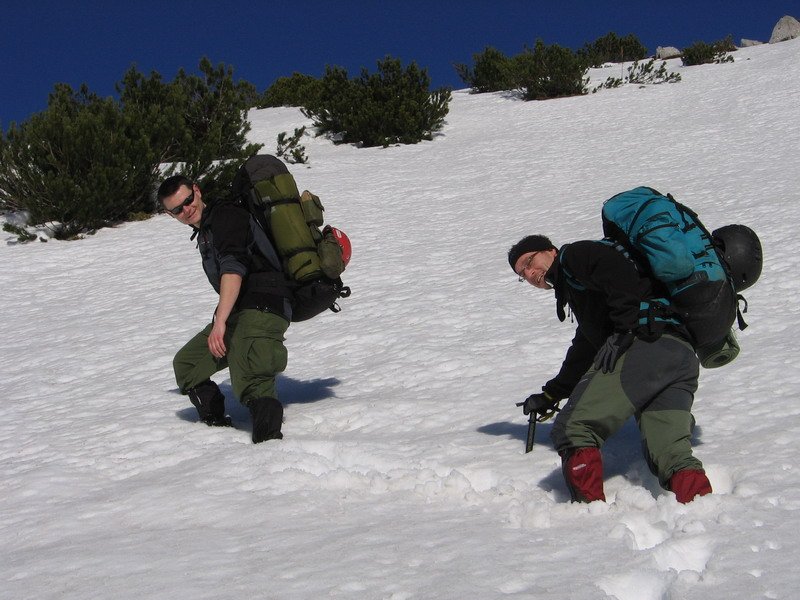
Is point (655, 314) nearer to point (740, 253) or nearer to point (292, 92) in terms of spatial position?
point (740, 253)

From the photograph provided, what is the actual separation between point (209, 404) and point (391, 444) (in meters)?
1.19

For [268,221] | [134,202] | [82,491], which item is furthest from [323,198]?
[82,491]

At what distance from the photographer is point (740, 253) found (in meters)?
2.78

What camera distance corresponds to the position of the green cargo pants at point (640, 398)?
8.71 ft

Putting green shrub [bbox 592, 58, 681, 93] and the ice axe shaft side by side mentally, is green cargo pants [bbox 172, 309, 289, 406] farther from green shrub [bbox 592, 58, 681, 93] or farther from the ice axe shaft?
green shrub [bbox 592, 58, 681, 93]

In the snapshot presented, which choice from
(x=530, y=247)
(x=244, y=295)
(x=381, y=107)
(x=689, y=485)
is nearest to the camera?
(x=689, y=485)

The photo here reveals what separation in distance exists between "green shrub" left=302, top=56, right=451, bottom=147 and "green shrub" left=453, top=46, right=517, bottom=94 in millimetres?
4629

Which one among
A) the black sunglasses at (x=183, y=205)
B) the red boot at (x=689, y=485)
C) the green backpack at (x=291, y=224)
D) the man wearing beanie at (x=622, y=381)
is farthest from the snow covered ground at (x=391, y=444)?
the black sunglasses at (x=183, y=205)

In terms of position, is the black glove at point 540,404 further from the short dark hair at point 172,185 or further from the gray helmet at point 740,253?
the short dark hair at point 172,185

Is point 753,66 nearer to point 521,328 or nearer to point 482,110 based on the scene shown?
point 482,110

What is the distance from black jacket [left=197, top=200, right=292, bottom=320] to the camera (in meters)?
3.80

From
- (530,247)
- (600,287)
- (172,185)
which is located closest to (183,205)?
(172,185)

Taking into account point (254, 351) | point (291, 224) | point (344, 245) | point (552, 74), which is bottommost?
point (254, 351)

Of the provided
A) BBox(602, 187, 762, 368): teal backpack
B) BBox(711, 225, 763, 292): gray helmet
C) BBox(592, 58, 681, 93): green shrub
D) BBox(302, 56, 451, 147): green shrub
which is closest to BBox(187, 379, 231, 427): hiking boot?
BBox(602, 187, 762, 368): teal backpack
